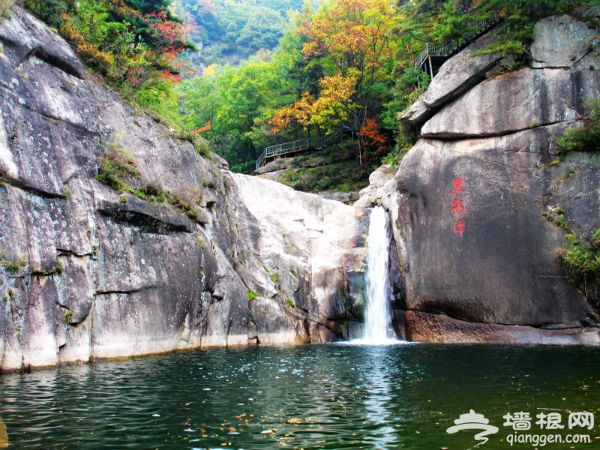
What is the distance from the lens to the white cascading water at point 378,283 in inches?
893

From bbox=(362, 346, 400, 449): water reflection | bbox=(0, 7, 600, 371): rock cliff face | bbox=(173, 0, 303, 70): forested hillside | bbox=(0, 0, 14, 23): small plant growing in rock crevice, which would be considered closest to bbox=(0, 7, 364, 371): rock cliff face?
bbox=(0, 7, 600, 371): rock cliff face

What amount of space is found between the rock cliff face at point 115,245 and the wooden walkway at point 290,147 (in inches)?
625

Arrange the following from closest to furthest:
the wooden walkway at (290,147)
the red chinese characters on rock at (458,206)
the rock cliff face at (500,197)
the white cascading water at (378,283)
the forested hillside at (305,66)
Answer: the rock cliff face at (500,197), the forested hillside at (305,66), the red chinese characters on rock at (458,206), the white cascading water at (378,283), the wooden walkway at (290,147)

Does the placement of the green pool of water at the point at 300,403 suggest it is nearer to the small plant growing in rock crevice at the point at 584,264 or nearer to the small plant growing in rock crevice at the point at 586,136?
the small plant growing in rock crevice at the point at 584,264

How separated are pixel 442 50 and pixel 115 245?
2083cm

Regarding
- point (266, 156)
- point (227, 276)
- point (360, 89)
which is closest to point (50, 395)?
point (227, 276)

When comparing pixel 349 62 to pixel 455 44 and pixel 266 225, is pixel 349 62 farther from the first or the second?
pixel 266 225

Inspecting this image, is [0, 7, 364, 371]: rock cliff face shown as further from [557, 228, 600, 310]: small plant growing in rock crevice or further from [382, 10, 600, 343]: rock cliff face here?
[557, 228, 600, 310]: small plant growing in rock crevice

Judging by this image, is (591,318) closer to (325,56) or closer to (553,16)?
(553,16)

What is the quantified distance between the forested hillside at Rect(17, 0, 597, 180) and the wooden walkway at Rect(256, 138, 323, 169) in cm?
99

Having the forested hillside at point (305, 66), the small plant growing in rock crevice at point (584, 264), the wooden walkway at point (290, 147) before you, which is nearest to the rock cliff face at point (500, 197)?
the small plant growing in rock crevice at point (584, 264)

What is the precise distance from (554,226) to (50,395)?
18.7 m

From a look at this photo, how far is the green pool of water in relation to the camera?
6266 millimetres

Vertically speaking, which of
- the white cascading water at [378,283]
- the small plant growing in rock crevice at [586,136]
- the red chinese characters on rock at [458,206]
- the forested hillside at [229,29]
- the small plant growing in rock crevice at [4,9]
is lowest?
the white cascading water at [378,283]
